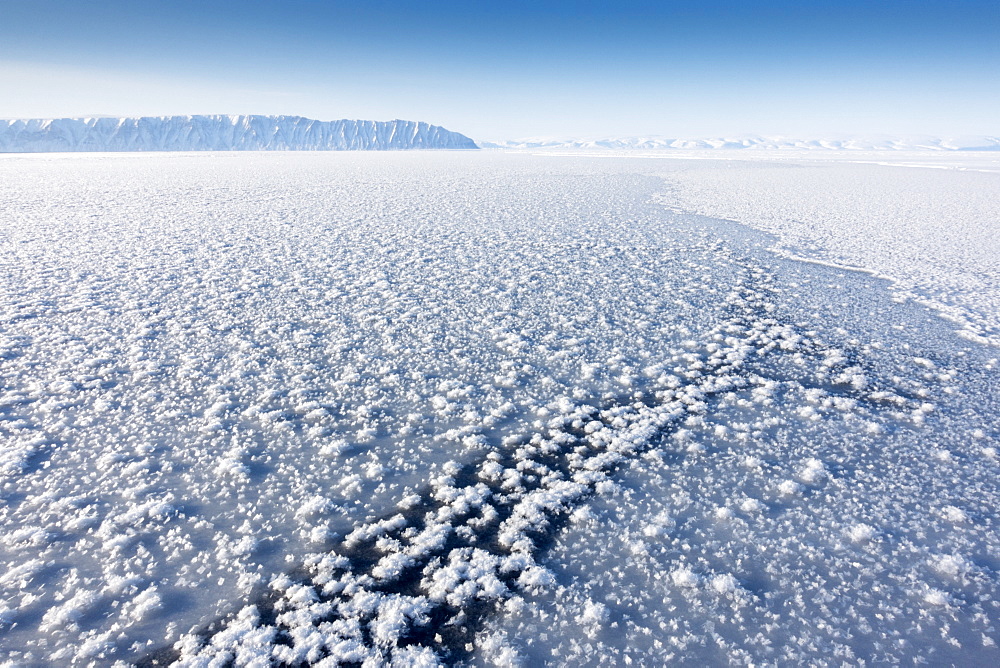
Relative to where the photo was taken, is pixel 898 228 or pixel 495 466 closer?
pixel 495 466

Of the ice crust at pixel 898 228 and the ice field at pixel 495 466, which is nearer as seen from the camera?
the ice field at pixel 495 466

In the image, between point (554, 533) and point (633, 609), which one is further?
point (554, 533)

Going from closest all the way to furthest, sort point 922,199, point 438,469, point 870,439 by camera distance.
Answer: point 438,469
point 870,439
point 922,199

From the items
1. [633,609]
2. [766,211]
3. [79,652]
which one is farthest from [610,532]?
[766,211]

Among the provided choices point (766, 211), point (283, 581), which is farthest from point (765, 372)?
point (766, 211)

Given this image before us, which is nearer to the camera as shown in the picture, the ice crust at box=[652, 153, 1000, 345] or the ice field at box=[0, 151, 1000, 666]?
the ice field at box=[0, 151, 1000, 666]

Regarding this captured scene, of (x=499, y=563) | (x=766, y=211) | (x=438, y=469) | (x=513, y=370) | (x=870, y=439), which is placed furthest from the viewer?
(x=766, y=211)

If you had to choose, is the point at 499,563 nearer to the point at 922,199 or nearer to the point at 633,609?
the point at 633,609

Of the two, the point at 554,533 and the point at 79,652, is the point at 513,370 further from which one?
the point at 79,652
